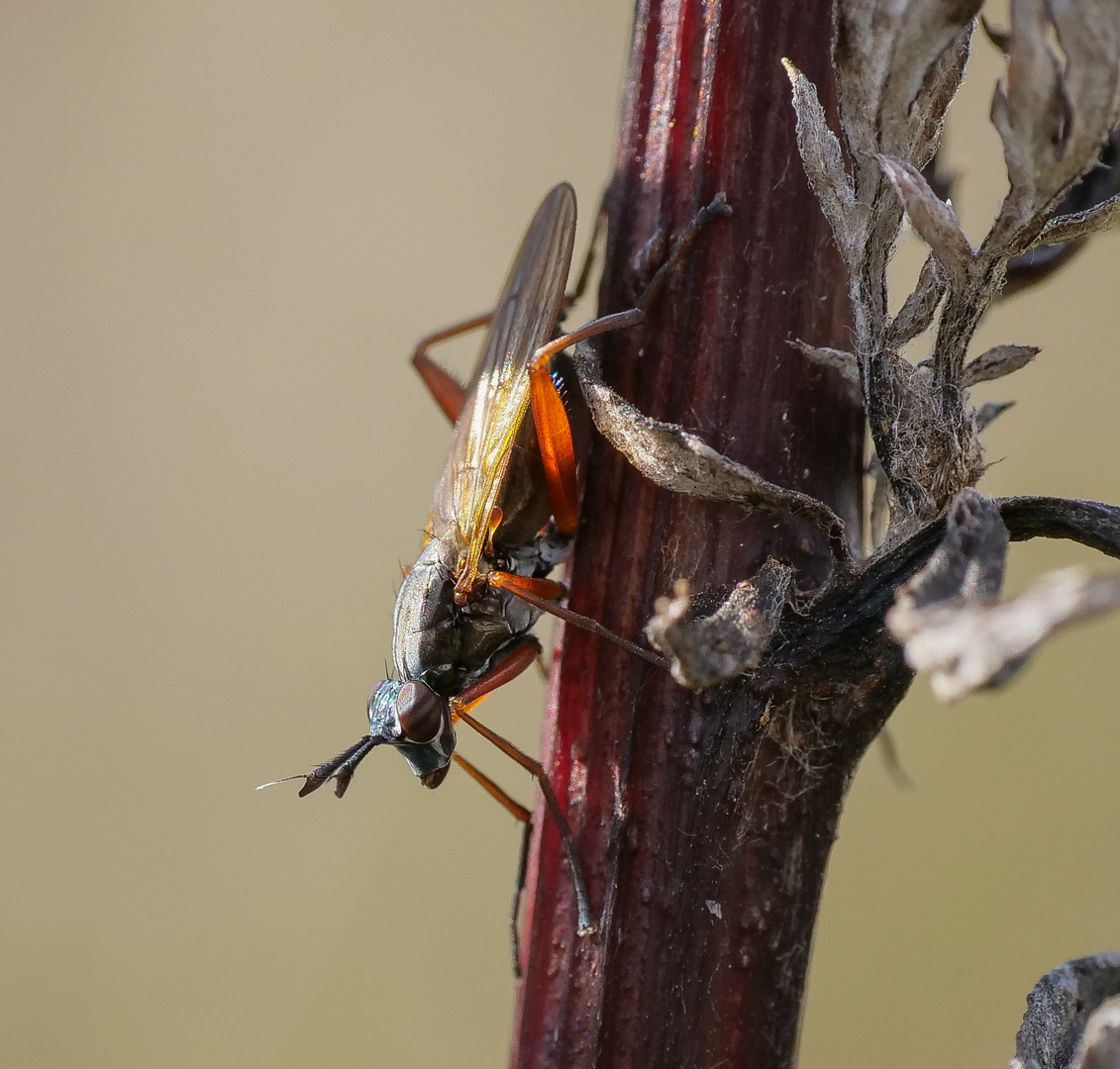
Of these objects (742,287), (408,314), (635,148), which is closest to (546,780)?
(742,287)

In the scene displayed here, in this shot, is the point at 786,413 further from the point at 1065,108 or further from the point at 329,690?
the point at 329,690

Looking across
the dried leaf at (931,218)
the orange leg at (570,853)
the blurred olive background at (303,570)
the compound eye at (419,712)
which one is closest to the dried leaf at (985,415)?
the dried leaf at (931,218)

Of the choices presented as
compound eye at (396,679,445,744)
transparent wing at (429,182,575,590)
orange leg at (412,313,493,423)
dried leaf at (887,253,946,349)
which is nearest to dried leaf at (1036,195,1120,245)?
dried leaf at (887,253,946,349)

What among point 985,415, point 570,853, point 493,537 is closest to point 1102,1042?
point 570,853

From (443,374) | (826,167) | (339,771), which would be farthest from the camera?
(443,374)

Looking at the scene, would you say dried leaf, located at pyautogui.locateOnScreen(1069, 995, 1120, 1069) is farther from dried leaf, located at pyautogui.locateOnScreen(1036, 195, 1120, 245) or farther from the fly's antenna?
the fly's antenna

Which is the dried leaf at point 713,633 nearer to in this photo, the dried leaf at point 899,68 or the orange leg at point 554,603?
the orange leg at point 554,603

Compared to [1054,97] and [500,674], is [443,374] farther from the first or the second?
[1054,97]
